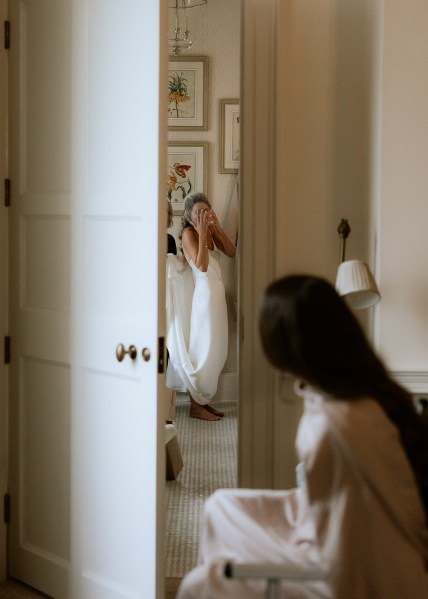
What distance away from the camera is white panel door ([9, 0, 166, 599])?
2.56m

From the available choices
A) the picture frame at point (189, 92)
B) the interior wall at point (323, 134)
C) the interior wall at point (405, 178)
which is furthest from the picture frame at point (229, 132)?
the interior wall at point (405, 178)

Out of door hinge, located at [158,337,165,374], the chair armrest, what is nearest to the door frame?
door hinge, located at [158,337,165,374]

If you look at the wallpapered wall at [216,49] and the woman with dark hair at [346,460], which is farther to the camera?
the wallpapered wall at [216,49]

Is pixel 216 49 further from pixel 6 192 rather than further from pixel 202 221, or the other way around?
pixel 6 192

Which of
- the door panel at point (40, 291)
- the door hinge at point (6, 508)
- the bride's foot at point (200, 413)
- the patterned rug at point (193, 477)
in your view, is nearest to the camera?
the door panel at point (40, 291)

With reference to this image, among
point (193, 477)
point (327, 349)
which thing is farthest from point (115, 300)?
point (193, 477)

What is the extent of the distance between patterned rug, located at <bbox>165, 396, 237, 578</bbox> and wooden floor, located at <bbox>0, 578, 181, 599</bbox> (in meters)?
0.14

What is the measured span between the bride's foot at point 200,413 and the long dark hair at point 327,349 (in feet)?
15.0

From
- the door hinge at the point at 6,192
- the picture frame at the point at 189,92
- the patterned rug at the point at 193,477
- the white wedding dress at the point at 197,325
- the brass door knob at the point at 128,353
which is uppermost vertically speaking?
the picture frame at the point at 189,92

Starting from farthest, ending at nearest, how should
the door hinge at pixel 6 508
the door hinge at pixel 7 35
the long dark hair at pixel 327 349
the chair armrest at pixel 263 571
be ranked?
the door hinge at pixel 6 508 → the door hinge at pixel 7 35 → the long dark hair at pixel 327 349 → the chair armrest at pixel 263 571

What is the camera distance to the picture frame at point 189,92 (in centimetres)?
638

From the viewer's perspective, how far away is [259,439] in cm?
307

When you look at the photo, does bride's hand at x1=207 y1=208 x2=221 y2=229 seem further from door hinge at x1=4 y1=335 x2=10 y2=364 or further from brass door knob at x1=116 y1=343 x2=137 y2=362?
brass door knob at x1=116 y1=343 x2=137 y2=362

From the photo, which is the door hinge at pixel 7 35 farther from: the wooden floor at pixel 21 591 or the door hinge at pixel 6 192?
the wooden floor at pixel 21 591
